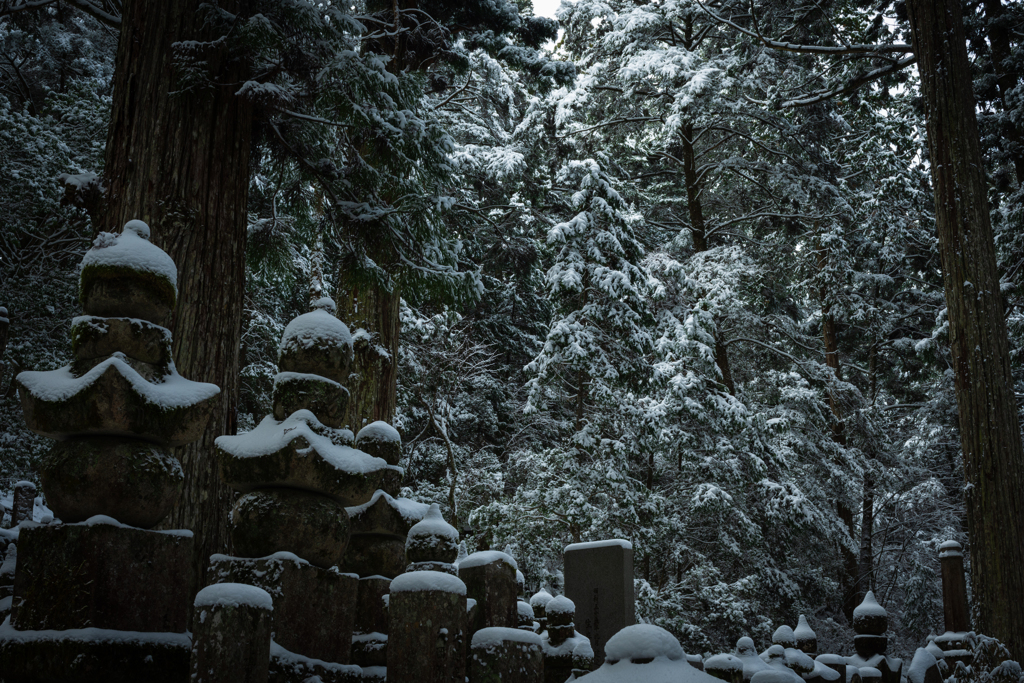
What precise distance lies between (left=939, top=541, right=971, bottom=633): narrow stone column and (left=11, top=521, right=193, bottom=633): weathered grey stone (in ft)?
25.3

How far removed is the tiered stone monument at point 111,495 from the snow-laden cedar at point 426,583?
81 cm

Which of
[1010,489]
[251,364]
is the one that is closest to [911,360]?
[1010,489]

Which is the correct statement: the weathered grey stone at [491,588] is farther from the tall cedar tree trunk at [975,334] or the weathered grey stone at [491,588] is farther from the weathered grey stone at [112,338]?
the tall cedar tree trunk at [975,334]

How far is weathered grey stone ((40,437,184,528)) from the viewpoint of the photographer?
2785 mm

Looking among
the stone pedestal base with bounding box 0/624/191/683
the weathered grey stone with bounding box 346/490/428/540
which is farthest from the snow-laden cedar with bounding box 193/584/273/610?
the weathered grey stone with bounding box 346/490/428/540

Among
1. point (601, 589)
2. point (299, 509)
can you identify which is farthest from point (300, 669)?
point (601, 589)

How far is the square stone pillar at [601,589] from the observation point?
258 inches

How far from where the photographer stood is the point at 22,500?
10.7 m

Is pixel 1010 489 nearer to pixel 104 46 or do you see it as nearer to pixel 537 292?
A: pixel 537 292

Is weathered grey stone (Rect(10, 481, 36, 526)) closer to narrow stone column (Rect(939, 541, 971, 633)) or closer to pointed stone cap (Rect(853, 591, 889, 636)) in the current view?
pointed stone cap (Rect(853, 591, 889, 636))

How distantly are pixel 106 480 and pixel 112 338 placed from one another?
0.56 meters

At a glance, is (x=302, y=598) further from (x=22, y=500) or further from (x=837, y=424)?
(x=837, y=424)

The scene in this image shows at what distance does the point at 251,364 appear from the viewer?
1447cm

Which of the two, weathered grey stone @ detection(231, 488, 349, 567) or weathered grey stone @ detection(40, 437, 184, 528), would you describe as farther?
weathered grey stone @ detection(231, 488, 349, 567)
